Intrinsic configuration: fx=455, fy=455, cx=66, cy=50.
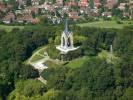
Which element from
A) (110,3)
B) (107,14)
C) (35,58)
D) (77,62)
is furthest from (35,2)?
(77,62)

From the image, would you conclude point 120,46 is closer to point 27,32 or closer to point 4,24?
point 27,32

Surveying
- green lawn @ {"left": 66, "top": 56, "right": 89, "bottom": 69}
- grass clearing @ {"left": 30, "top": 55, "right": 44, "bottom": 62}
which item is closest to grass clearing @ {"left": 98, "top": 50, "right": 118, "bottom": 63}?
green lawn @ {"left": 66, "top": 56, "right": 89, "bottom": 69}

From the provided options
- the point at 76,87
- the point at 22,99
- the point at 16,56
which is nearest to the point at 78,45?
the point at 16,56

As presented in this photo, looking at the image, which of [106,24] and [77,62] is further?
[106,24]

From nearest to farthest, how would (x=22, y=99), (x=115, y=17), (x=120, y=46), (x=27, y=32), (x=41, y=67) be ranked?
(x=22, y=99)
(x=41, y=67)
(x=120, y=46)
(x=27, y=32)
(x=115, y=17)

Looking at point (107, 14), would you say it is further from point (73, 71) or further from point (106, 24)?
point (73, 71)
